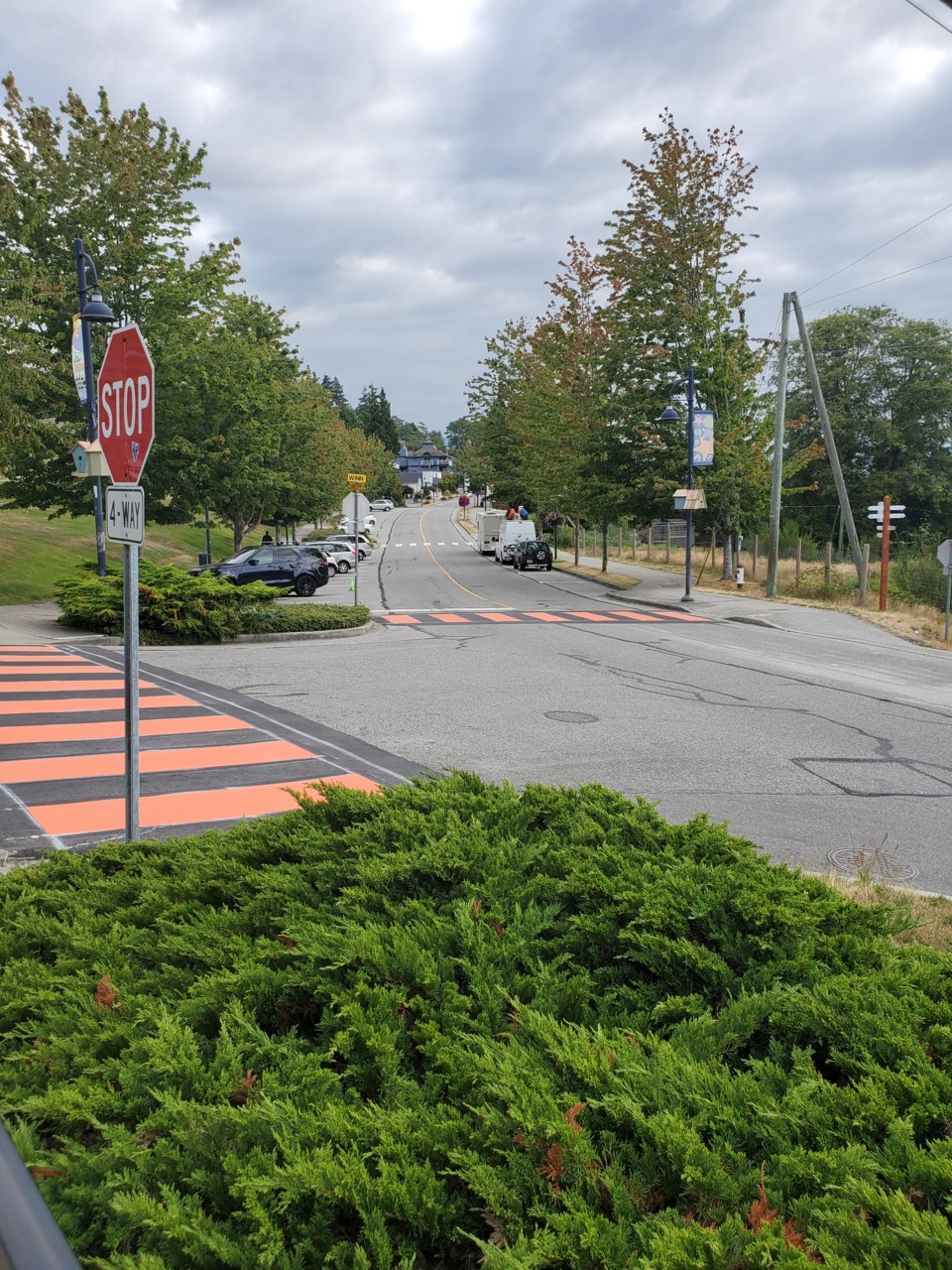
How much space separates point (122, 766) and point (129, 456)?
4721 mm

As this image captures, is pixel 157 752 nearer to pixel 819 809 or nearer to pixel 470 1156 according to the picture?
pixel 819 809

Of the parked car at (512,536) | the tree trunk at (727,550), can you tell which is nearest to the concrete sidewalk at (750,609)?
the tree trunk at (727,550)

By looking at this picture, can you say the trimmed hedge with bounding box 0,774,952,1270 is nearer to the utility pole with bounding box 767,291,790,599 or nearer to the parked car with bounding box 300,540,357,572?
the utility pole with bounding box 767,291,790,599

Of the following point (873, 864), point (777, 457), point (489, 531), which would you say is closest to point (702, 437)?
point (777, 457)

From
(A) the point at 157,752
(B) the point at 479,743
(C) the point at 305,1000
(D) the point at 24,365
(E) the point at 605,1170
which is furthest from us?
(D) the point at 24,365

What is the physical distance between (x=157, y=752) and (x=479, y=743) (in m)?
3.29

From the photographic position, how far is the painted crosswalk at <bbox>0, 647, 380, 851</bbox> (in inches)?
283

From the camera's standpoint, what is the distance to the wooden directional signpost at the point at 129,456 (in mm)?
4719

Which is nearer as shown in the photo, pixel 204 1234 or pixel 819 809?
pixel 204 1234

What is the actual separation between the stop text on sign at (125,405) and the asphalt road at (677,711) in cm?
481

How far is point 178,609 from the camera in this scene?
18.0 m

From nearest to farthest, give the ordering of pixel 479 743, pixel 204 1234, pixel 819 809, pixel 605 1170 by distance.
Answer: pixel 204 1234
pixel 605 1170
pixel 819 809
pixel 479 743

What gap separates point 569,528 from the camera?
7625 centimetres

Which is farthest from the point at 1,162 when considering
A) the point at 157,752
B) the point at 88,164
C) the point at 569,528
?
the point at 569,528
